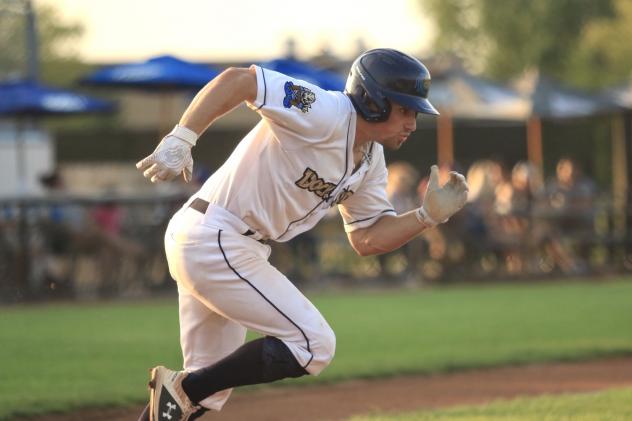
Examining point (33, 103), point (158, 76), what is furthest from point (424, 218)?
point (33, 103)

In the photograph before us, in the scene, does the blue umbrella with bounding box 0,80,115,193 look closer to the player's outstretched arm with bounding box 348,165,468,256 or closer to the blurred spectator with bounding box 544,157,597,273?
the blurred spectator with bounding box 544,157,597,273

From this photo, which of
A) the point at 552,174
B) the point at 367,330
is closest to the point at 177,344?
the point at 367,330

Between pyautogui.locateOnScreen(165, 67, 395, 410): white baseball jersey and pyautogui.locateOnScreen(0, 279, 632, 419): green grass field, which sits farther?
pyautogui.locateOnScreen(0, 279, 632, 419): green grass field

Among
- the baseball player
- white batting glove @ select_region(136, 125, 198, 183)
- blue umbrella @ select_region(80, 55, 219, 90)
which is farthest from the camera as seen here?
blue umbrella @ select_region(80, 55, 219, 90)

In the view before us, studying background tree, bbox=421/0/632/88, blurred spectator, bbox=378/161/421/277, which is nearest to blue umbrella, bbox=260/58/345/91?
blurred spectator, bbox=378/161/421/277

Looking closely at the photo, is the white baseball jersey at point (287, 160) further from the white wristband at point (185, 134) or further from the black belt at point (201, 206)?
the white wristband at point (185, 134)

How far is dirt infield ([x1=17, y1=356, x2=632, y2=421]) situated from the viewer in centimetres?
811

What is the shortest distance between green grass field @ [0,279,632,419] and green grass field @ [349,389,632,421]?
196 cm

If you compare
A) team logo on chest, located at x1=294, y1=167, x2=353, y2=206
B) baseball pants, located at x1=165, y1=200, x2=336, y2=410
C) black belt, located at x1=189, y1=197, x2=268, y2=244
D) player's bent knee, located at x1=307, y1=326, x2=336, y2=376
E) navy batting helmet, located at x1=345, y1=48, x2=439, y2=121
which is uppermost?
navy batting helmet, located at x1=345, y1=48, x2=439, y2=121

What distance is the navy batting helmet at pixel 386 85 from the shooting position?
562cm

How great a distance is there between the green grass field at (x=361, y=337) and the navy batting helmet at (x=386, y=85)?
3466mm

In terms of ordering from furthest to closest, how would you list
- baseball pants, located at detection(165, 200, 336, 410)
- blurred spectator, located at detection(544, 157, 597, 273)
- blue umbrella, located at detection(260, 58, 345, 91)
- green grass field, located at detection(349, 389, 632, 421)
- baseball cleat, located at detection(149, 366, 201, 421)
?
blurred spectator, located at detection(544, 157, 597, 273) → blue umbrella, located at detection(260, 58, 345, 91) → green grass field, located at detection(349, 389, 632, 421) → baseball cleat, located at detection(149, 366, 201, 421) → baseball pants, located at detection(165, 200, 336, 410)

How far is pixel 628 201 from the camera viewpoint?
1992 cm

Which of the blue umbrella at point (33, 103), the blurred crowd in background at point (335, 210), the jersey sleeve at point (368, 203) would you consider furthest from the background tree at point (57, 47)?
the jersey sleeve at point (368, 203)
